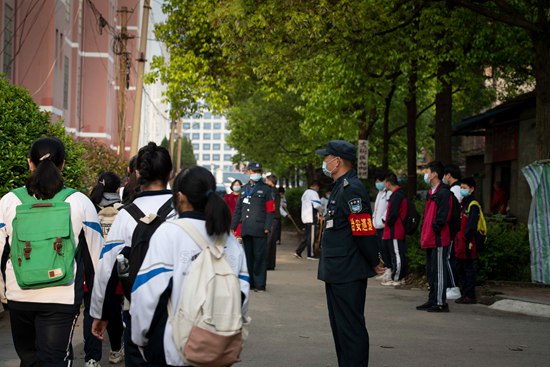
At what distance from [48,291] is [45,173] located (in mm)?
701

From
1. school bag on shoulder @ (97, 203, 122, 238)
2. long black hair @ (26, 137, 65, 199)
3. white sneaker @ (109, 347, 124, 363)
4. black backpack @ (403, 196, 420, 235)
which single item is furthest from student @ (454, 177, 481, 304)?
long black hair @ (26, 137, 65, 199)

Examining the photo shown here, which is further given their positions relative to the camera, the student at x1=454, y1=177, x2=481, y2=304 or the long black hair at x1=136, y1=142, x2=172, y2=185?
the student at x1=454, y1=177, x2=481, y2=304

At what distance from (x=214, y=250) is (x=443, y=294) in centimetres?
832

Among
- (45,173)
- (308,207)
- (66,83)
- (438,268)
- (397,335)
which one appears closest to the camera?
(45,173)

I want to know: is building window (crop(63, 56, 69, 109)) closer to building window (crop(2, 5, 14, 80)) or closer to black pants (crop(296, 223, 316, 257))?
building window (crop(2, 5, 14, 80))

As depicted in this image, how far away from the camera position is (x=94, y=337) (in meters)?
7.64

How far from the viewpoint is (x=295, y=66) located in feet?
65.8

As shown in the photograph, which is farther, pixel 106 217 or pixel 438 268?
pixel 438 268

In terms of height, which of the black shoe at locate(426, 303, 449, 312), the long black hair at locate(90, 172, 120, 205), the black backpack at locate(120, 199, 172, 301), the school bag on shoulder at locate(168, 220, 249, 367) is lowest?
the black shoe at locate(426, 303, 449, 312)

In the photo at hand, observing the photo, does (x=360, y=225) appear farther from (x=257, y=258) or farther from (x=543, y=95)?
(x=543, y=95)

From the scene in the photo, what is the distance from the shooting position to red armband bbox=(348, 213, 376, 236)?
24.0ft

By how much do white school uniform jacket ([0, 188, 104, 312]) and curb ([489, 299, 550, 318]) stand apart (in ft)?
26.6

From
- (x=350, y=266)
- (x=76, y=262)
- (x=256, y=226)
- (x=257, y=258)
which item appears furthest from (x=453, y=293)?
(x=76, y=262)

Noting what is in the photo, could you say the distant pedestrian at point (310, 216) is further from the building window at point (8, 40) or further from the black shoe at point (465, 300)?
the black shoe at point (465, 300)
